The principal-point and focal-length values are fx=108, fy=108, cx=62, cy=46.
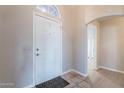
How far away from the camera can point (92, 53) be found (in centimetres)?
422

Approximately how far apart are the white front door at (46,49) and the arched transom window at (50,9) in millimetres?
223

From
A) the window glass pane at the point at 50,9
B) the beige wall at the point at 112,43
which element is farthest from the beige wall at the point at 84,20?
the beige wall at the point at 112,43

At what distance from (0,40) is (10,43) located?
0.19 meters

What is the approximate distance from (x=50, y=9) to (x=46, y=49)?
1.15 metres

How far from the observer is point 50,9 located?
10.2 feet

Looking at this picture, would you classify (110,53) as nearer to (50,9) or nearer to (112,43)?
(112,43)

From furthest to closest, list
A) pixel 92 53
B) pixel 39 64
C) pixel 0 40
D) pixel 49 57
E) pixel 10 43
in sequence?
pixel 92 53 < pixel 49 57 < pixel 39 64 < pixel 10 43 < pixel 0 40

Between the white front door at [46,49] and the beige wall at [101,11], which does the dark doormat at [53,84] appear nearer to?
the white front door at [46,49]

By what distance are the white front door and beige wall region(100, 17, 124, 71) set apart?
2.07m

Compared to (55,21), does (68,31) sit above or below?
below

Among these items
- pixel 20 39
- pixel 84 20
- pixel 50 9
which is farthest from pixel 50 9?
pixel 20 39

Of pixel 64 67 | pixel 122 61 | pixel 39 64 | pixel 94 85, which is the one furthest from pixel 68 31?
pixel 122 61

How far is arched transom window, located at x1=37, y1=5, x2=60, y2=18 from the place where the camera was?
2830 mm
